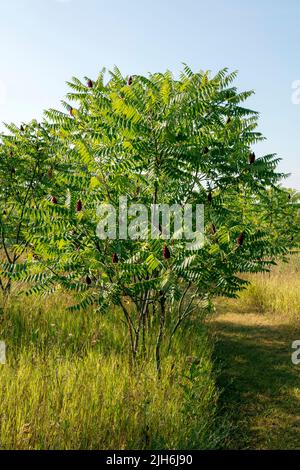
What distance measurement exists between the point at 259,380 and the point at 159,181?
3.87 meters

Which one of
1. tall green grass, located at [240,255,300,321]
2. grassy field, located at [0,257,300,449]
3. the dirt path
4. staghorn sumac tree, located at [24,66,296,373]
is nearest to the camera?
grassy field, located at [0,257,300,449]

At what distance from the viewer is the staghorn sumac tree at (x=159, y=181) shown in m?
4.50

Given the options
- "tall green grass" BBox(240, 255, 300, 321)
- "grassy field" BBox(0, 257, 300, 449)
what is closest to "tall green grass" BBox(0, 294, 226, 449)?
"grassy field" BBox(0, 257, 300, 449)

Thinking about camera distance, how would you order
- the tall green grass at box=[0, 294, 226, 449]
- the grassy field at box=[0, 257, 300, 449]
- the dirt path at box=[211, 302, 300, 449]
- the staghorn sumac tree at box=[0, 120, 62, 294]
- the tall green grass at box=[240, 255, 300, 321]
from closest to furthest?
the tall green grass at box=[0, 294, 226, 449]
the grassy field at box=[0, 257, 300, 449]
the dirt path at box=[211, 302, 300, 449]
the staghorn sumac tree at box=[0, 120, 62, 294]
the tall green grass at box=[240, 255, 300, 321]

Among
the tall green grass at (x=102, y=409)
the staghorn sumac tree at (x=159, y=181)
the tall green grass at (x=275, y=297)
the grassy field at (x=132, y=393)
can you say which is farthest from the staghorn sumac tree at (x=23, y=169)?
the tall green grass at (x=275, y=297)

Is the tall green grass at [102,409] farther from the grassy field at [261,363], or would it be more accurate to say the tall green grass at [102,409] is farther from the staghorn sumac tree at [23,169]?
the staghorn sumac tree at [23,169]

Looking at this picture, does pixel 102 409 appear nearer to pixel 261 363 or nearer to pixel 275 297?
pixel 261 363

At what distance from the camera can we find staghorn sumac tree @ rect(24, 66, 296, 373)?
14.8 feet

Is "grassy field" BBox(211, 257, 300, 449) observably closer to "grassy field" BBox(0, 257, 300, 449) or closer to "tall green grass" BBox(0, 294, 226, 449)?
"grassy field" BBox(0, 257, 300, 449)

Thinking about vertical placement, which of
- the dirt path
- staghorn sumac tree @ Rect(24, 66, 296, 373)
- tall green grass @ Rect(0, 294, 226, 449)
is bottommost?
the dirt path

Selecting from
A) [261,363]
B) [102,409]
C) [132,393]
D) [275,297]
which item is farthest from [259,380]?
[275,297]

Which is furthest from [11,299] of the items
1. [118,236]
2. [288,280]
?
[288,280]

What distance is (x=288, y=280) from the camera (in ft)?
41.0

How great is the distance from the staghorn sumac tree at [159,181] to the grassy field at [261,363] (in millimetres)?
1378
